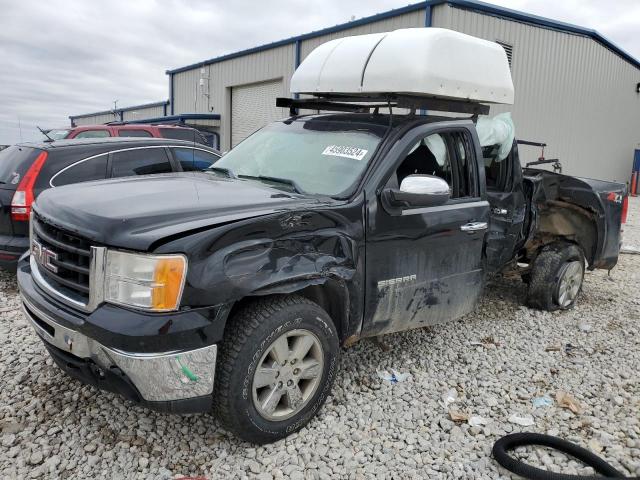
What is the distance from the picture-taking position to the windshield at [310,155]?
3379 millimetres

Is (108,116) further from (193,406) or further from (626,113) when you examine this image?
(193,406)

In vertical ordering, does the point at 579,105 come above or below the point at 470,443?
above

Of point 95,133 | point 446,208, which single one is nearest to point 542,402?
point 446,208

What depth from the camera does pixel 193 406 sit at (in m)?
2.54

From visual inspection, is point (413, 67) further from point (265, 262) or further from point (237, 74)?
point (237, 74)

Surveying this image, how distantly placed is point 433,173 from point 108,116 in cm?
4087

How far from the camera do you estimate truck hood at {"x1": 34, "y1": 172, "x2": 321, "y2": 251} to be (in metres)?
2.45

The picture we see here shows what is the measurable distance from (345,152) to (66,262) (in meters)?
1.85

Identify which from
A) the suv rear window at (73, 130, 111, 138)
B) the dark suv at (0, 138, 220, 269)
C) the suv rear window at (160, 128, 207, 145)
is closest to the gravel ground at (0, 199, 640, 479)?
the dark suv at (0, 138, 220, 269)

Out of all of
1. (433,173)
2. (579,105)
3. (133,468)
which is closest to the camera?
(133,468)

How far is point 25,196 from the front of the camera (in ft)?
17.8

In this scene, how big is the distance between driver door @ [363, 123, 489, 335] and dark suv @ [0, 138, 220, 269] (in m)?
3.83

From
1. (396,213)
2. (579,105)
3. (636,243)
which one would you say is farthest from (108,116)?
(396,213)

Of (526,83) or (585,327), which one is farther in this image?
(526,83)
